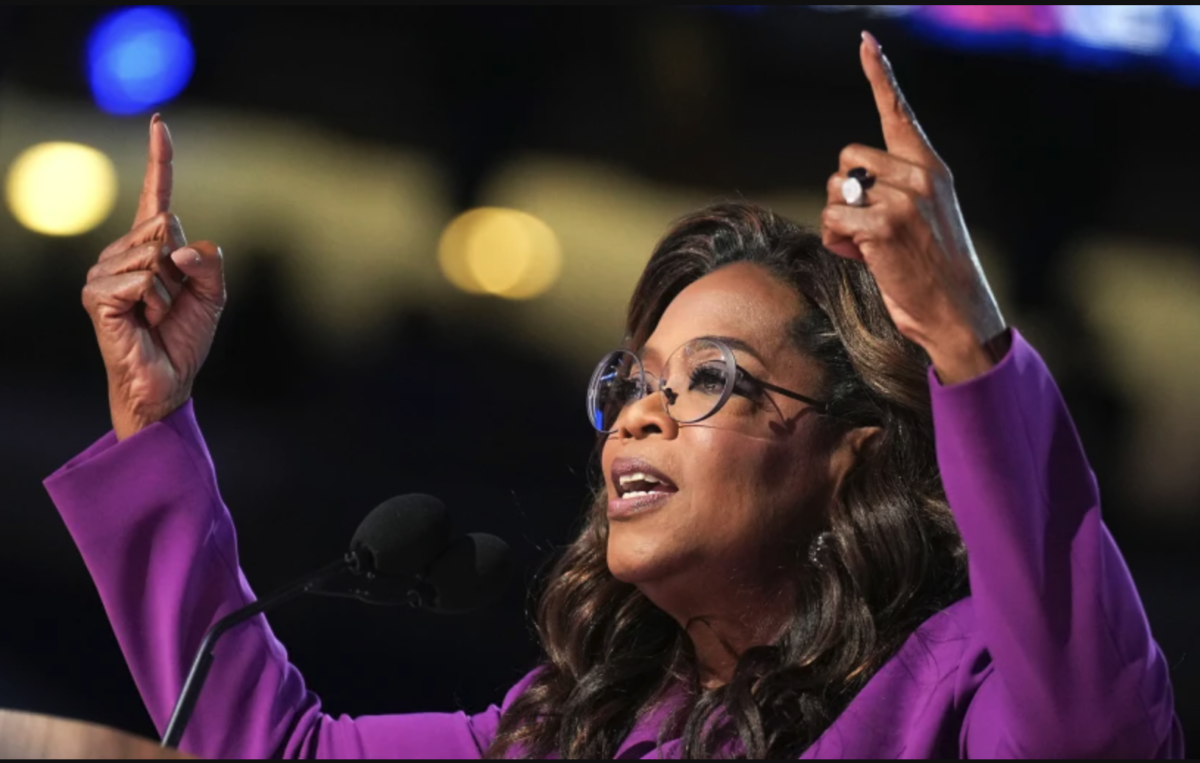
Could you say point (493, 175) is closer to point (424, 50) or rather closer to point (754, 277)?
point (424, 50)

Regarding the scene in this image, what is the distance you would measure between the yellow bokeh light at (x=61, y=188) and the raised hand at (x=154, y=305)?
236 centimetres

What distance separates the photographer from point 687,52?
15.0 feet

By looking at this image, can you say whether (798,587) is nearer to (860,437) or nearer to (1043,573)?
(860,437)

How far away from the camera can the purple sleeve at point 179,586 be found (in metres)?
2.12

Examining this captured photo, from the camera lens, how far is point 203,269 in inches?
84.8

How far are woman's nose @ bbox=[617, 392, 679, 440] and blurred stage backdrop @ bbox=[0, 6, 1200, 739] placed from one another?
1966mm

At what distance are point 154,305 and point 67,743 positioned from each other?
0.94 meters

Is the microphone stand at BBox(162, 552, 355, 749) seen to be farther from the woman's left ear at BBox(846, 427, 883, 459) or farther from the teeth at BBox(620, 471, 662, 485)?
the woman's left ear at BBox(846, 427, 883, 459)

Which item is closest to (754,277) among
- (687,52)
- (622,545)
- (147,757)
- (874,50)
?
(622,545)

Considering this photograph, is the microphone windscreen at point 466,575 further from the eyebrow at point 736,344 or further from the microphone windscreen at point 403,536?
the eyebrow at point 736,344

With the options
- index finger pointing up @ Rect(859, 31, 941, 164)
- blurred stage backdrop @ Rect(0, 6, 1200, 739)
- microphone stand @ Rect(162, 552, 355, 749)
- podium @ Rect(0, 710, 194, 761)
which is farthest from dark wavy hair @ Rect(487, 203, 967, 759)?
blurred stage backdrop @ Rect(0, 6, 1200, 739)

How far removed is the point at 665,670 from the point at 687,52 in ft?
8.93

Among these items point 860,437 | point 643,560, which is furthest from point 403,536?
point 860,437

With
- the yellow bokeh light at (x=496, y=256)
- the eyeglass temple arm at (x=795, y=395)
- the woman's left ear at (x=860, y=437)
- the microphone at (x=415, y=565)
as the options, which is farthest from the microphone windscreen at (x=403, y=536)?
the yellow bokeh light at (x=496, y=256)
